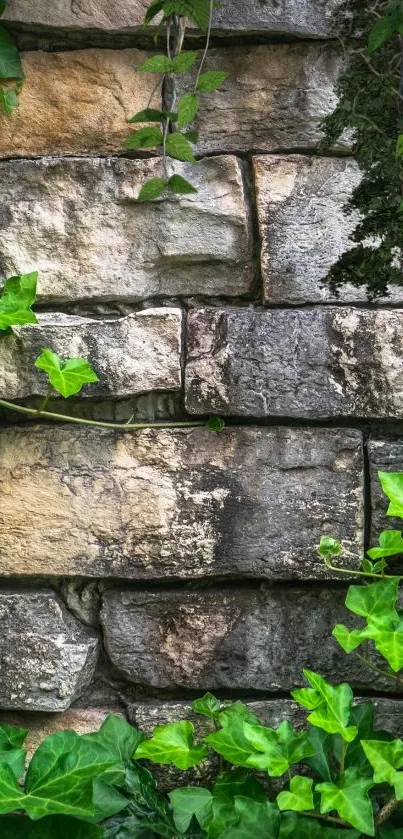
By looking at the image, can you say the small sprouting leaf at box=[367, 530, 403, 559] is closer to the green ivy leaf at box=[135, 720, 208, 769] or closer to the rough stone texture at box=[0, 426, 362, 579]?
the rough stone texture at box=[0, 426, 362, 579]

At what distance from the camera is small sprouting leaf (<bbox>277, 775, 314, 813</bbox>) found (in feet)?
3.83

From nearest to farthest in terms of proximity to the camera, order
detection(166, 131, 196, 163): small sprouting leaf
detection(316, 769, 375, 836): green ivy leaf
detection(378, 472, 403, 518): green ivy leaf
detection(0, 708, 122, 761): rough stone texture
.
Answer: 1. detection(316, 769, 375, 836): green ivy leaf
2. detection(378, 472, 403, 518): green ivy leaf
3. detection(166, 131, 196, 163): small sprouting leaf
4. detection(0, 708, 122, 761): rough stone texture

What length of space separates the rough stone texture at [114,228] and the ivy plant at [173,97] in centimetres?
5

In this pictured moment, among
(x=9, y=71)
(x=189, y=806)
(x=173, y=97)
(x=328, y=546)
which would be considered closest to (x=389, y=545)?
(x=328, y=546)

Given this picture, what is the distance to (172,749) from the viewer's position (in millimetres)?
1309

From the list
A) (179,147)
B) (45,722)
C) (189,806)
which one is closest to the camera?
(189,806)

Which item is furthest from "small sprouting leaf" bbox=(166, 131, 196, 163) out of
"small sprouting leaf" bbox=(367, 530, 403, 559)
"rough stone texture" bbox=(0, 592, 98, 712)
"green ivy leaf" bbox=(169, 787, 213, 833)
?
"green ivy leaf" bbox=(169, 787, 213, 833)

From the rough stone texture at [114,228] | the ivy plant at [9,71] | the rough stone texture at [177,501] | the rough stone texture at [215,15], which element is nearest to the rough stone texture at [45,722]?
the rough stone texture at [177,501]

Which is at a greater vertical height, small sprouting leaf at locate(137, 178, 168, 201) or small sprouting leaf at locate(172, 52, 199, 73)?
small sprouting leaf at locate(172, 52, 199, 73)

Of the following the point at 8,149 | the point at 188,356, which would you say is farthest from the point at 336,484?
the point at 8,149

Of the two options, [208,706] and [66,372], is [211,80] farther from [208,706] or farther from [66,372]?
[208,706]

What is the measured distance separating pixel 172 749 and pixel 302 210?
3.09ft

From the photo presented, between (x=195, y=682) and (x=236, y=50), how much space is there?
1.14 m

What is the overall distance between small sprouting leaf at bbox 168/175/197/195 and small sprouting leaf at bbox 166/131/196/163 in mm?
35
